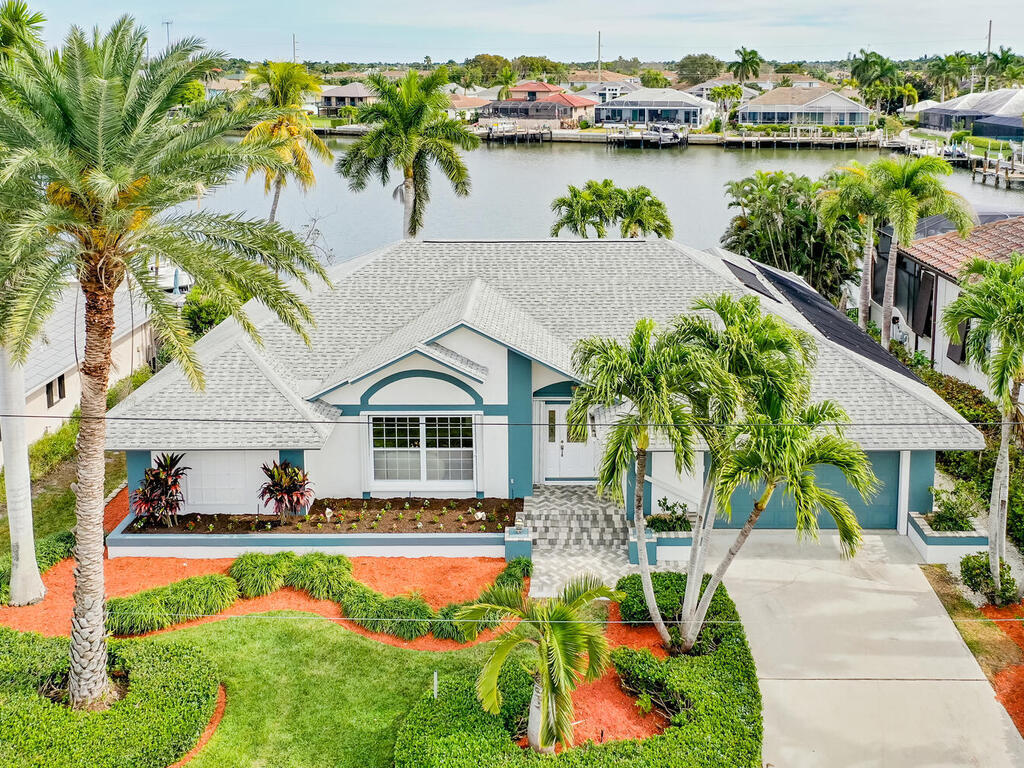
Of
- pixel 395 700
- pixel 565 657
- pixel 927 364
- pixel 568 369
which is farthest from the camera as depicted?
pixel 927 364

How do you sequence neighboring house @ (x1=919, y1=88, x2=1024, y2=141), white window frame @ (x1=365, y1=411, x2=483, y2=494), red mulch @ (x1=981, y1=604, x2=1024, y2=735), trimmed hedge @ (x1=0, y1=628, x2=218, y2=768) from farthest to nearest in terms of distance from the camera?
neighboring house @ (x1=919, y1=88, x2=1024, y2=141)
white window frame @ (x1=365, y1=411, x2=483, y2=494)
red mulch @ (x1=981, y1=604, x2=1024, y2=735)
trimmed hedge @ (x1=0, y1=628, x2=218, y2=768)

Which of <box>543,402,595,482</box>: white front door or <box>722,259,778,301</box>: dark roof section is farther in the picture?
<box>722,259,778,301</box>: dark roof section

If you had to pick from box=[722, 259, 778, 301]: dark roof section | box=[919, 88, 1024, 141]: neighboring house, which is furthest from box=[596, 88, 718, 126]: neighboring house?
box=[722, 259, 778, 301]: dark roof section

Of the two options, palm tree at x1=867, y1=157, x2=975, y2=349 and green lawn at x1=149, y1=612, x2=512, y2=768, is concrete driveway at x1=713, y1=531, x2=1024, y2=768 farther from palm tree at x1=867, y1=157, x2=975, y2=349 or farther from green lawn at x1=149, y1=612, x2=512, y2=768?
palm tree at x1=867, y1=157, x2=975, y2=349

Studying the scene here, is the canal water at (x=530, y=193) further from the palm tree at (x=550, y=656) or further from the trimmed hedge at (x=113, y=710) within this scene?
the palm tree at (x=550, y=656)

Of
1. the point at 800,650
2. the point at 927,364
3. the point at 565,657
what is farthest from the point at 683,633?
the point at 927,364

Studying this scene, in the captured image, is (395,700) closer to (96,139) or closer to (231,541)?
(231,541)
